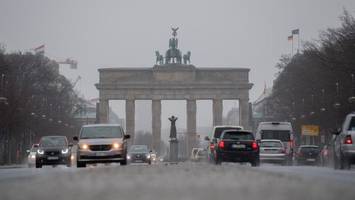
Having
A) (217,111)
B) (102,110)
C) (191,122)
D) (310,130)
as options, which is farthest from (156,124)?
(310,130)

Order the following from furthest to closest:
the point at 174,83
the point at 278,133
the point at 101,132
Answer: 1. the point at 174,83
2. the point at 278,133
3. the point at 101,132

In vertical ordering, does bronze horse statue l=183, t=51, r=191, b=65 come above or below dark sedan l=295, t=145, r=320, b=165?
above

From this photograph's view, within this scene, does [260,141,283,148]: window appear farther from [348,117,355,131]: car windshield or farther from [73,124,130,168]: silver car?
[348,117,355,131]: car windshield

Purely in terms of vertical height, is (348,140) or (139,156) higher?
(348,140)

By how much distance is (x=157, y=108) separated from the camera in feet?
459

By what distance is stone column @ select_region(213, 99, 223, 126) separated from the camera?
13775 centimetres

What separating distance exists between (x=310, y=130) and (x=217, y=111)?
4245 centimetres

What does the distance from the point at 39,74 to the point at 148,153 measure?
5633cm

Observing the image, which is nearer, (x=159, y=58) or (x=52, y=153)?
(x=52, y=153)

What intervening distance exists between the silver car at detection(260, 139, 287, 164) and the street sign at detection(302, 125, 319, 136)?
4409 centimetres

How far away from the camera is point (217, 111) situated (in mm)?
138875

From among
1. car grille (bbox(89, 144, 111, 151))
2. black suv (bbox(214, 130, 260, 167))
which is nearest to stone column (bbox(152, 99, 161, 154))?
black suv (bbox(214, 130, 260, 167))

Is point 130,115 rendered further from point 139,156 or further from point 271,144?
point 271,144

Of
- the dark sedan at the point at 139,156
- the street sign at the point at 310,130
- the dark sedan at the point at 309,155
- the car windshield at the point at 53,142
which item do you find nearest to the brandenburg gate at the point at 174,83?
the street sign at the point at 310,130
